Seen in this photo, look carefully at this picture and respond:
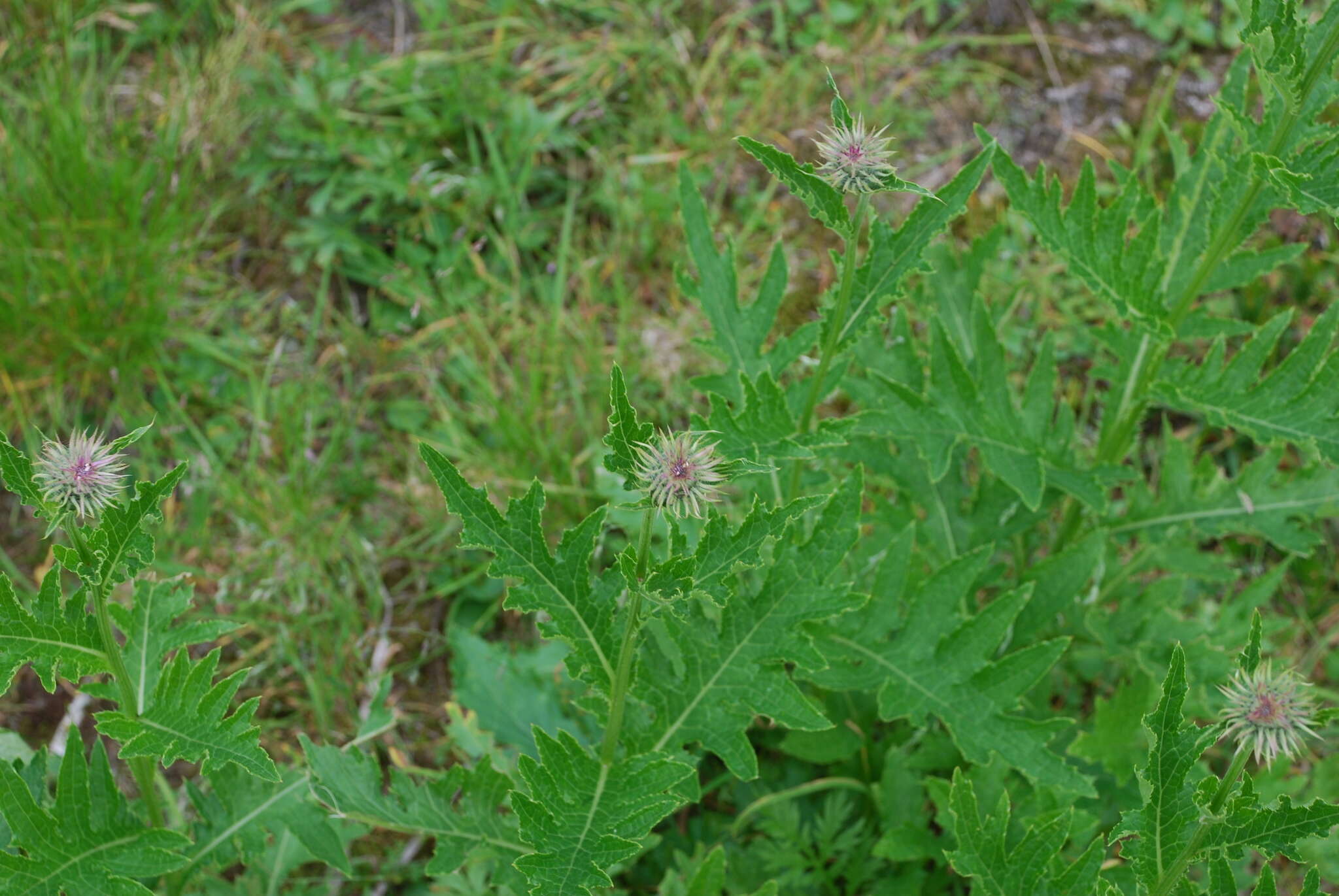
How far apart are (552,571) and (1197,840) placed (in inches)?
45.9

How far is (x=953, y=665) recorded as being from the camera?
2531 mm

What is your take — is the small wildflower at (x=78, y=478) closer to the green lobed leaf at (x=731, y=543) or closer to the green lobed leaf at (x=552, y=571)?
the green lobed leaf at (x=552, y=571)

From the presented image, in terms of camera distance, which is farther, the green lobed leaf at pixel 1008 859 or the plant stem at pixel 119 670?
the green lobed leaf at pixel 1008 859

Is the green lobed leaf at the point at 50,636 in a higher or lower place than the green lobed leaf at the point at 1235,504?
lower

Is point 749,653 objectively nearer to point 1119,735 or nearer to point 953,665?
point 953,665

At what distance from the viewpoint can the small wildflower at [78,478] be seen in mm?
1749

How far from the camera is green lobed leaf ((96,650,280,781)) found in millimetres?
1957

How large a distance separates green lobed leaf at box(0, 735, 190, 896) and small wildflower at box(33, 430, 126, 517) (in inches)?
25.8

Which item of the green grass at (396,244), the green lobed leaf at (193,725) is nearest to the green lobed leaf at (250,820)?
the green lobed leaf at (193,725)

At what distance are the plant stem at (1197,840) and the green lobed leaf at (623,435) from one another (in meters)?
1.00

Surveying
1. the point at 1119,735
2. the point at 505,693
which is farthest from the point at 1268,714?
the point at 505,693

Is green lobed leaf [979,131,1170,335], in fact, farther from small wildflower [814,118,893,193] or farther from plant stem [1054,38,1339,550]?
small wildflower [814,118,893,193]

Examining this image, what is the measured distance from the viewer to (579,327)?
13.8 ft

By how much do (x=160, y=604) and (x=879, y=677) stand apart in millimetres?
1566
